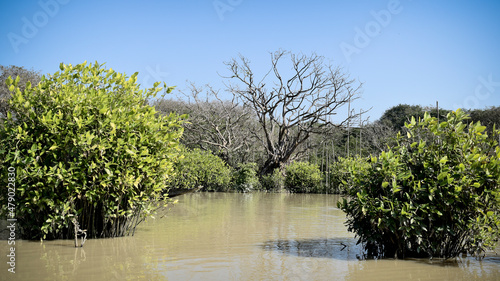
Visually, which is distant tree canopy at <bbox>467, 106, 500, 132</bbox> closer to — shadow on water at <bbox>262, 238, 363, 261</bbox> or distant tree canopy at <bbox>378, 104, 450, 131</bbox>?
distant tree canopy at <bbox>378, 104, 450, 131</bbox>

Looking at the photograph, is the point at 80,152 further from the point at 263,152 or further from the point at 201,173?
the point at 263,152

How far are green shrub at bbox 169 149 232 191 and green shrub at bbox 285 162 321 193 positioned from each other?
320cm

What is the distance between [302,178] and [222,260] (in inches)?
627

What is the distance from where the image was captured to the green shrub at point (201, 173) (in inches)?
674

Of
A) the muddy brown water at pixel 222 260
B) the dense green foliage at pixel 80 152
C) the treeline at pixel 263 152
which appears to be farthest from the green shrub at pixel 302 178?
the dense green foliage at pixel 80 152

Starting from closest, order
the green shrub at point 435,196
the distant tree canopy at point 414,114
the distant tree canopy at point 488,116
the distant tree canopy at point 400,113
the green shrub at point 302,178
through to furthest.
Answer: the green shrub at point 435,196
the green shrub at point 302,178
the distant tree canopy at point 488,116
the distant tree canopy at point 414,114
the distant tree canopy at point 400,113

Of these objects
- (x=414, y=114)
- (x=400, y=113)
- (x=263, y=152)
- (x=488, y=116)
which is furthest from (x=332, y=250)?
(x=400, y=113)

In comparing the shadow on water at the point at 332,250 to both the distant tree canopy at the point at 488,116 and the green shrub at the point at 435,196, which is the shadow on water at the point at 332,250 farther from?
the distant tree canopy at the point at 488,116

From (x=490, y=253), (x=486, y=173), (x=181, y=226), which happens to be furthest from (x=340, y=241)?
(x=181, y=226)

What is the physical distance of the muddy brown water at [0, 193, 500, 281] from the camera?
439 centimetres

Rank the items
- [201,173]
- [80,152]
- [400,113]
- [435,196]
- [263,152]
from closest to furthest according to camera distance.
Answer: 1. [435,196]
2. [80,152]
3. [201,173]
4. [263,152]
5. [400,113]

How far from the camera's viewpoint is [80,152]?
5734mm

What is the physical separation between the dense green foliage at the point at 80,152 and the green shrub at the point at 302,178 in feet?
48.7

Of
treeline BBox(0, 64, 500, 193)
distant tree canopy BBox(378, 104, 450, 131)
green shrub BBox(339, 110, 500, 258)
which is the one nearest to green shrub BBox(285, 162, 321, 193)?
treeline BBox(0, 64, 500, 193)
